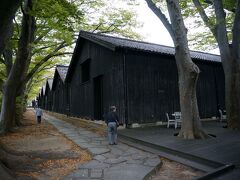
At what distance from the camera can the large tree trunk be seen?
8547mm

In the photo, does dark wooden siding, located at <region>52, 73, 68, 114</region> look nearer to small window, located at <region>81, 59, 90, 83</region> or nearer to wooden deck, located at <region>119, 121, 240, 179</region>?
small window, located at <region>81, 59, 90, 83</region>

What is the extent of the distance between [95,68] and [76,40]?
4.18 metres

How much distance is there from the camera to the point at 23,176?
496 centimetres

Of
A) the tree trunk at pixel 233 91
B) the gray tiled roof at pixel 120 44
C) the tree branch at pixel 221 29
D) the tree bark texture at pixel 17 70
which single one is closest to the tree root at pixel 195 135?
the tree trunk at pixel 233 91

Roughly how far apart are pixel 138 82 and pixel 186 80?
3949 millimetres

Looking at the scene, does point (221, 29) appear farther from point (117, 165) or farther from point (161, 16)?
point (117, 165)

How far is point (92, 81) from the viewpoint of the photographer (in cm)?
1612

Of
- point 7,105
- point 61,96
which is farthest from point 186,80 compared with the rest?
point 61,96

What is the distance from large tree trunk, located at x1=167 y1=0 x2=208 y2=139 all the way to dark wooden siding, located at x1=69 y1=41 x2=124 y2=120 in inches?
156

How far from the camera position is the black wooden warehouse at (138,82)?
1207 centimetres

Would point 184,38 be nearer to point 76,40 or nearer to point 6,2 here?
point 6,2

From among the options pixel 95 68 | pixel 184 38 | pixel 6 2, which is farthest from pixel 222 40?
pixel 6 2

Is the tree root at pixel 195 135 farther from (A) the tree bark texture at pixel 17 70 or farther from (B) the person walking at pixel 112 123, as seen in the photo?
(A) the tree bark texture at pixel 17 70

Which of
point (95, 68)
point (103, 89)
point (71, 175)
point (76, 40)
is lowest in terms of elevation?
point (71, 175)
